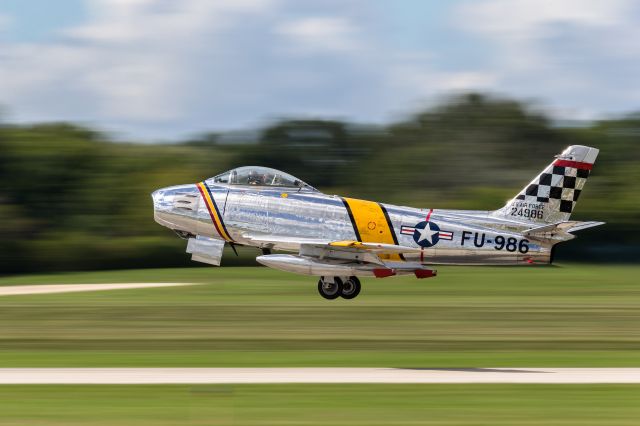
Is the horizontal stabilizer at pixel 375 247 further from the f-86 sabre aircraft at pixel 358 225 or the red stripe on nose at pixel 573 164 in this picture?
the red stripe on nose at pixel 573 164

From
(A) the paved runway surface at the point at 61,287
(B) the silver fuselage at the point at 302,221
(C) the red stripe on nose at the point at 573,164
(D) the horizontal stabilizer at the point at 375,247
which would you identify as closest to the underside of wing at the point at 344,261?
(D) the horizontal stabilizer at the point at 375,247

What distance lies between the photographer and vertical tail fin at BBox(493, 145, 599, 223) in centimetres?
2327

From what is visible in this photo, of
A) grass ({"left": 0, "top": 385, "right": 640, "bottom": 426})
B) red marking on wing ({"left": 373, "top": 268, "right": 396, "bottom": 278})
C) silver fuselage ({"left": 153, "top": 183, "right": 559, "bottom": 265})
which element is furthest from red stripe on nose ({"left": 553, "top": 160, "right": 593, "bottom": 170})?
grass ({"left": 0, "top": 385, "right": 640, "bottom": 426})

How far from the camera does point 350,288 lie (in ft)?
81.5

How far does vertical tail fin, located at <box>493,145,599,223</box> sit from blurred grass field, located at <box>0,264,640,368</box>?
2.80m

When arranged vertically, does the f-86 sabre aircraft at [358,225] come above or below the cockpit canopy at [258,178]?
below

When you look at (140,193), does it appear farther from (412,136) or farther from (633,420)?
(633,420)

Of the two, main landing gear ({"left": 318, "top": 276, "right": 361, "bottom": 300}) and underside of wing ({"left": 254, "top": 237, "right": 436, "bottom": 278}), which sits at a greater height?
underside of wing ({"left": 254, "top": 237, "right": 436, "bottom": 278})

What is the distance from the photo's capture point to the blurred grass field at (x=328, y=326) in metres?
19.5

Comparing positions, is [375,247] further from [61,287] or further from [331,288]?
[61,287]

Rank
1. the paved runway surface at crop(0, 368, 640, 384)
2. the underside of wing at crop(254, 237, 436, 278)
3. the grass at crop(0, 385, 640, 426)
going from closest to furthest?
the grass at crop(0, 385, 640, 426) < the paved runway surface at crop(0, 368, 640, 384) < the underside of wing at crop(254, 237, 436, 278)

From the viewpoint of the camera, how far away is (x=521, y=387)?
16.0m

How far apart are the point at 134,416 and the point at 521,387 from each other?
6.15 m

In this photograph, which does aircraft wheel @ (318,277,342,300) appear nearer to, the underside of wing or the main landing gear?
the main landing gear
